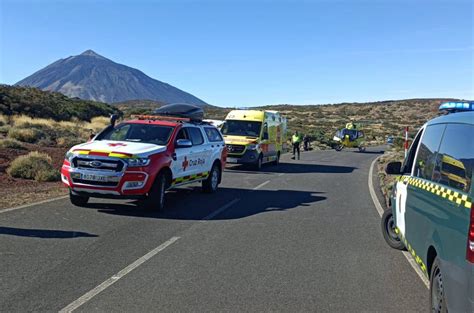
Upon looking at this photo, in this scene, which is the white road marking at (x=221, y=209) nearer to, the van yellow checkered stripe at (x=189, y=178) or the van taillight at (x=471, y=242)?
the van yellow checkered stripe at (x=189, y=178)

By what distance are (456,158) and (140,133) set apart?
8462mm

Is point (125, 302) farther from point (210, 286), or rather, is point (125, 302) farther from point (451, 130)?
point (451, 130)

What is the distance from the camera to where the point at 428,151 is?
5.71 meters

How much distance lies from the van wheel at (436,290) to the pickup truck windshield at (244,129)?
61.9 feet

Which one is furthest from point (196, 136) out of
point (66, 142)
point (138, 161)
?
point (66, 142)

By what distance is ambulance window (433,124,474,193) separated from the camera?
4121 millimetres

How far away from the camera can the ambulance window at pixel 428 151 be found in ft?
17.6

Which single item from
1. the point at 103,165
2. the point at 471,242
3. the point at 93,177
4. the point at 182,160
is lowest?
the point at 93,177

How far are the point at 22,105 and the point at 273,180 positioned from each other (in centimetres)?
3293

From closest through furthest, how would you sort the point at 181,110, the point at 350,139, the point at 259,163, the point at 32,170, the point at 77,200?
the point at 77,200, the point at 32,170, the point at 181,110, the point at 259,163, the point at 350,139

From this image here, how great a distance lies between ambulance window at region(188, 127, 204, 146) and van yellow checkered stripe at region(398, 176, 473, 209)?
23.8 ft

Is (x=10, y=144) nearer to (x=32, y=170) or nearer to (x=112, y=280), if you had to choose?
(x=32, y=170)

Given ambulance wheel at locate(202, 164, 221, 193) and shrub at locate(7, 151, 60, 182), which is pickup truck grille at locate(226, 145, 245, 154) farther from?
shrub at locate(7, 151, 60, 182)

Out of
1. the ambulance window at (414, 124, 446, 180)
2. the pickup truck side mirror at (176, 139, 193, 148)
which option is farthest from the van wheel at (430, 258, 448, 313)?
the pickup truck side mirror at (176, 139, 193, 148)
